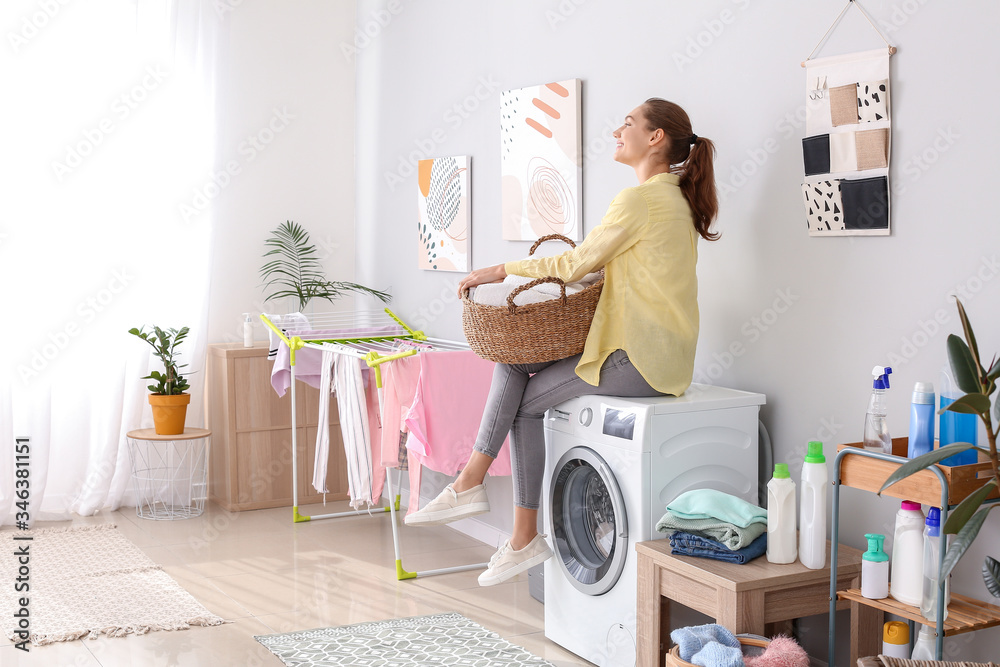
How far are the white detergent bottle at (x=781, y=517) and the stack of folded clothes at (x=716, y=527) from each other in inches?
1.7

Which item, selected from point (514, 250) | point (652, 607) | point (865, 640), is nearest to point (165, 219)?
point (514, 250)

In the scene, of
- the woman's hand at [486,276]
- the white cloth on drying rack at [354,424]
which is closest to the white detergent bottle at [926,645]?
the woman's hand at [486,276]

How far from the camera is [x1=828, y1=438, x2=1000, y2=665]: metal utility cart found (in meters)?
1.93

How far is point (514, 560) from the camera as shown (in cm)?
282

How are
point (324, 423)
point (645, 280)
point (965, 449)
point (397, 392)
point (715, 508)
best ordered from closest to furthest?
point (965, 449) → point (715, 508) → point (645, 280) → point (397, 392) → point (324, 423)

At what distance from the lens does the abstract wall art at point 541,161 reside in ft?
11.1

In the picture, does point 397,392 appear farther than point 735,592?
Yes

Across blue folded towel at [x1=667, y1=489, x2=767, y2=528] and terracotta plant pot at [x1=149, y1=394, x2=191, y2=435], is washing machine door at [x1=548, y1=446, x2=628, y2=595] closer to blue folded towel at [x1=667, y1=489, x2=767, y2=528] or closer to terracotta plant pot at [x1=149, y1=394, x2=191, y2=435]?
blue folded towel at [x1=667, y1=489, x2=767, y2=528]

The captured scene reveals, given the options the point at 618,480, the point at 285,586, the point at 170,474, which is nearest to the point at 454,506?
the point at 618,480

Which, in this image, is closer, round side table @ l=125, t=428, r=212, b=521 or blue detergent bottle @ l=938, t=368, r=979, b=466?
blue detergent bottle @ l=938, t=368, r=979, b=466

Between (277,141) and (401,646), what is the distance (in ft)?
9.35

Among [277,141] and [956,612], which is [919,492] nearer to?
[956,612]

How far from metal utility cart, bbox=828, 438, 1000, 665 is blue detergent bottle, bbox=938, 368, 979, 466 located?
47mm

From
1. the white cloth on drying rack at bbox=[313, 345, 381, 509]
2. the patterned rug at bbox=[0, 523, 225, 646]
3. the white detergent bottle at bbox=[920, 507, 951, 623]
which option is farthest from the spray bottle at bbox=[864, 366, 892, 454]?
the white cloth on drying rack at bbox=[313, 345, 381, 509]
